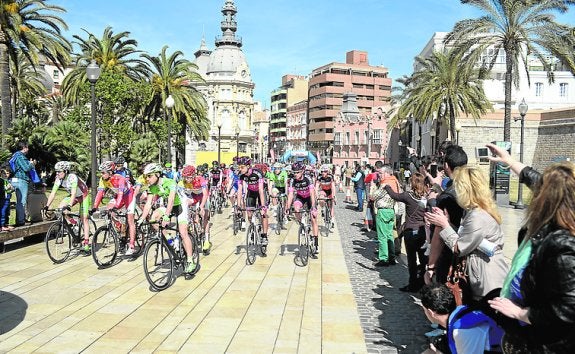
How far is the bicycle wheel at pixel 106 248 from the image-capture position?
9509mm

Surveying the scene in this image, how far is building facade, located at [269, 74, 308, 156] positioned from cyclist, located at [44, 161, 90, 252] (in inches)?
4806

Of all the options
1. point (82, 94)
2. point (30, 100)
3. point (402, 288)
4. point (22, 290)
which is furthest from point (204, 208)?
point (30, 100)

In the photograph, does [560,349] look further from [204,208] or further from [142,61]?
[142,61]

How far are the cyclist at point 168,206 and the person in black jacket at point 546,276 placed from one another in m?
6.16

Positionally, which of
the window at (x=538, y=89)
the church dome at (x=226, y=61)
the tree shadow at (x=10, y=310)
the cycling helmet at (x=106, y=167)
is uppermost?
the church dome at (x=226, y=61)

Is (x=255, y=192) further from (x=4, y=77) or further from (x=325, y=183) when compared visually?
(x=4, y=77)

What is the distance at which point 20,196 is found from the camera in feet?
37.9

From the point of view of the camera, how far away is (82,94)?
3088 centimetres

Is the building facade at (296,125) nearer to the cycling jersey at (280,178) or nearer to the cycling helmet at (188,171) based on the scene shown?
the cycling jersey at (280,178)

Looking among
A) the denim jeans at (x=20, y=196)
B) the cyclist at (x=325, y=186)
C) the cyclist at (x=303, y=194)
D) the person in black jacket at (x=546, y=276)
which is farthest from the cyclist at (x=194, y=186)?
the person in black jacket at (x=546, y=276)

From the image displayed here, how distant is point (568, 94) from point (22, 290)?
73119 mm

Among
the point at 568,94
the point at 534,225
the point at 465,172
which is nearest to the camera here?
the point at 534,225

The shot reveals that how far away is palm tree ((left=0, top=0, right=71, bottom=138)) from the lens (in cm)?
2206

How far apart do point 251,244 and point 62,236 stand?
383cm
